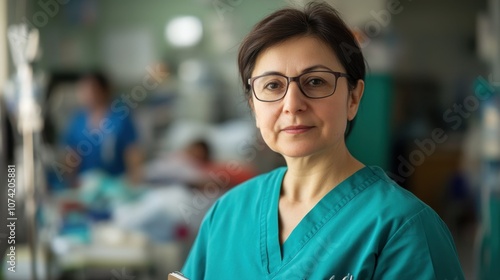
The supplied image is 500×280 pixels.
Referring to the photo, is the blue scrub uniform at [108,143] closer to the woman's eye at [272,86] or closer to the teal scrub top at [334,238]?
the teal scrub top at [334,238]

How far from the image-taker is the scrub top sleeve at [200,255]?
3.99 feet

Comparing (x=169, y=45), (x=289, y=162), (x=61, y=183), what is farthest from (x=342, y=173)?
(x=169, y=45)

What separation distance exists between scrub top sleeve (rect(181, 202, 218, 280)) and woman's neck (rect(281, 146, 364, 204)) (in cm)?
19

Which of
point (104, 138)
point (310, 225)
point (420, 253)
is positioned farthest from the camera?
point (104, 138)

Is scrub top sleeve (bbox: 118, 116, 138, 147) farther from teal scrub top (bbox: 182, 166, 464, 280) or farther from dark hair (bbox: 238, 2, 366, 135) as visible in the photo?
dark hair (bbox: 238, 2, 366, 135)

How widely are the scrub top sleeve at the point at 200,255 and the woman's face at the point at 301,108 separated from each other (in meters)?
0.26

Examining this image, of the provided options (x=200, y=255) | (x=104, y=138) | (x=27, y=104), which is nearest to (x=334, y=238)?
(x=200, y=255)

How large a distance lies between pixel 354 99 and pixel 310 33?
136mm

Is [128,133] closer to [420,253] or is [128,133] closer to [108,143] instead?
[108,143]

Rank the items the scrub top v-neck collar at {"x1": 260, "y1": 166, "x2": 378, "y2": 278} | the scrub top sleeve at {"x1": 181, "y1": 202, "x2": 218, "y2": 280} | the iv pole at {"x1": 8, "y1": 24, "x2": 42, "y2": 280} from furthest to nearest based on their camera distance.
Result: the iv pole at {"x1": 8, "y1": 24, "x2": 42, "y2": 280}
the scrub top sleeve at {"x1": 181, "y1": 202, "x2": 218, "y2": 280}
the scrub top v-neck collar at {"x1": 260, "y1": 166, "x2": 378, "y2": 278}

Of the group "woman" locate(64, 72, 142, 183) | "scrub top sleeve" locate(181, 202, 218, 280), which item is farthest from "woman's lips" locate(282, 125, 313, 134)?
"woman" locate(64, 72, 142, 183)

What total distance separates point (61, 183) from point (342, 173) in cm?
304

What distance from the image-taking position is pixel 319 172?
1.10 meters

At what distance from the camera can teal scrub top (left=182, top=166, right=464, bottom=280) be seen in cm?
96
